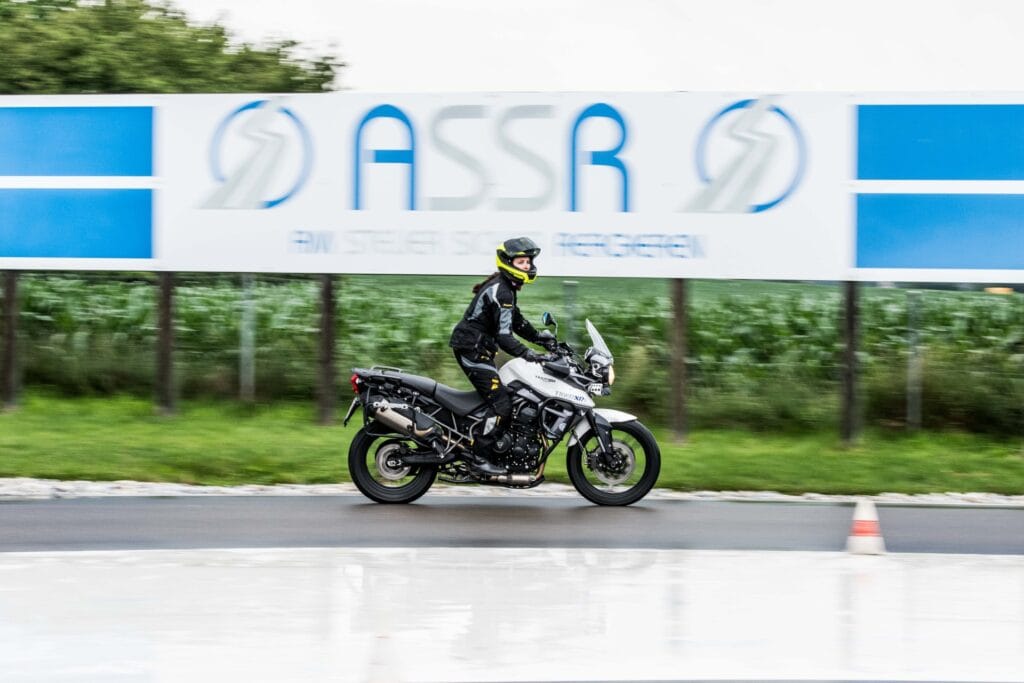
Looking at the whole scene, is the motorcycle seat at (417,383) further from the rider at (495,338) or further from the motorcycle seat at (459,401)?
the rider at (495,338)

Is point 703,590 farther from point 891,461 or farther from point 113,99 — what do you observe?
point 113,99

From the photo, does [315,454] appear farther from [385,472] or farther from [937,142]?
[937,142]

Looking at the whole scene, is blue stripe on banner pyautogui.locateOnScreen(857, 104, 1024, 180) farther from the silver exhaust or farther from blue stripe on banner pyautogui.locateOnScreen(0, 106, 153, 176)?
blue stripe on banner pyautogui.locateOnScreen(0, 106, 153, 176)

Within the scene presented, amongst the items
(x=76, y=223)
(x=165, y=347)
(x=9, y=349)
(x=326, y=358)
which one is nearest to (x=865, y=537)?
(x=326, y=358)

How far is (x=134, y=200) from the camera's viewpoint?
1783 centimetres

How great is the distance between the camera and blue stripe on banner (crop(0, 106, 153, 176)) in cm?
1786

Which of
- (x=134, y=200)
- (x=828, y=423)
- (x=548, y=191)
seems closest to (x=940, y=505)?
(x=828, y=423)

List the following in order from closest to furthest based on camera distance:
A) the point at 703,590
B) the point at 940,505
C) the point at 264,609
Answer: the point at 264,609
the point at 703,590
the point at 940,505

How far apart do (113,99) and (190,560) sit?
9729mm

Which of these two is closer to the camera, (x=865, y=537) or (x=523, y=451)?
(x=865, y=537)

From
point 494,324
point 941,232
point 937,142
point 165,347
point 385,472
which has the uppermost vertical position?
point 937,142

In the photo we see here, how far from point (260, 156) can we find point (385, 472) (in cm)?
648

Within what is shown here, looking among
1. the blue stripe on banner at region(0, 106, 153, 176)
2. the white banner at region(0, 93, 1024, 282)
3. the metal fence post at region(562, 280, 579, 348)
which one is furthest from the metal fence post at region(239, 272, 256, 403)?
the metal fence post at region(562, 280, 579, 348)

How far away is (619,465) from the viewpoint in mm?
12172
